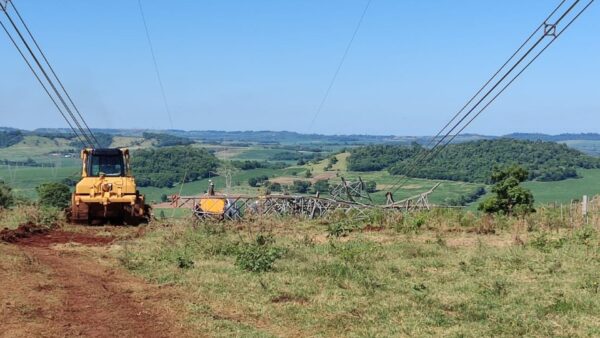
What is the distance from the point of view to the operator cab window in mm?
21484

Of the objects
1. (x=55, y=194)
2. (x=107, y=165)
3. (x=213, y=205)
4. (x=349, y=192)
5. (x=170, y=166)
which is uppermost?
(x=107, y=165)

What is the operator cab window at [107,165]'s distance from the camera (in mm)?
21484

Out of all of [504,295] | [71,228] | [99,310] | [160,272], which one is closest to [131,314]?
[99,310]

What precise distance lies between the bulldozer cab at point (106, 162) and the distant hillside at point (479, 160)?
4294cm

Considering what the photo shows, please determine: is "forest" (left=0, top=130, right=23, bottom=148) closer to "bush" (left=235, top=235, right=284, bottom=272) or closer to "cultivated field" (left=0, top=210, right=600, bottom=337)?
"cultivated field" (left=0, top=210, right=600, bottom=337)

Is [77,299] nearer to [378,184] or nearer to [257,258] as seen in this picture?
[257,258]

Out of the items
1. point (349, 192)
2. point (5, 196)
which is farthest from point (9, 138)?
point (349, 192)

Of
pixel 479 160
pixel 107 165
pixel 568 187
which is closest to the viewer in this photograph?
pixel 107 165

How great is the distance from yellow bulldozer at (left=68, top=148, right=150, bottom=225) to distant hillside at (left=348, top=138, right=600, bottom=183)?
43030 mm

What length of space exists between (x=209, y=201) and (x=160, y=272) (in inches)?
428

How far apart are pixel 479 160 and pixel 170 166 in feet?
108

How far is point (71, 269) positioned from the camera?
39.2 feet

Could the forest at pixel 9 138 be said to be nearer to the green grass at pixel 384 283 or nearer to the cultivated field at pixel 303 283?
the cultivated field at pixel 303 283

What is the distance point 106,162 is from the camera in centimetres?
2170
